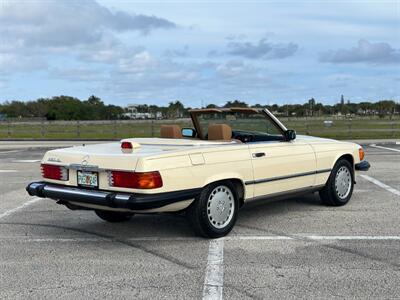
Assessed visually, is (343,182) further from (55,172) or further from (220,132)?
(55,172)

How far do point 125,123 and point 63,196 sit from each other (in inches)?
1119

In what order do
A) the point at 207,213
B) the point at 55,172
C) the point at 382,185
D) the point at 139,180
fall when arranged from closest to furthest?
the point at 139,180 → the point at 207,213 → the point at 55,172 → the point at 382,185

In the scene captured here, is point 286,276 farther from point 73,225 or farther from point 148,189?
point 73,225

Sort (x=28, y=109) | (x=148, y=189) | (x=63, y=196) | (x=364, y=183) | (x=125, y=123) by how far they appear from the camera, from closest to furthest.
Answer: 1. (x=148, y=189)
2. (x=63, y=196)
3. (x=364, y=183)
4. (x=125, y=123)
5. (x=28, y=109)

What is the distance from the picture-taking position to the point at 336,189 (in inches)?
292

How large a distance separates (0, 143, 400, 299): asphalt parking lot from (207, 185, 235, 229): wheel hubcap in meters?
0.22

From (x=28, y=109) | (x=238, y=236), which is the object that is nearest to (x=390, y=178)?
(x=238, y=236)

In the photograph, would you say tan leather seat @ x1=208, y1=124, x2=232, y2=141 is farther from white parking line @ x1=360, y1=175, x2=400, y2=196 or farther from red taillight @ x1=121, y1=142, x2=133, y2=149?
white parking line @ x1=360, y1=175, x2=400, y2=196

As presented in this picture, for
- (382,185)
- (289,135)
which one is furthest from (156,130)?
(289,135)

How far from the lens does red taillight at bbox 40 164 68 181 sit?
18.8 ft

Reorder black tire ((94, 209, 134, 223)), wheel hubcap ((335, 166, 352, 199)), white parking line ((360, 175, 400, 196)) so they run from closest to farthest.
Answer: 1. black tire ((94, 209, 134, 223))
2. wheel hubcap ((335, 166, 352, 199))
3. white parking line ((360, 175, 400, 196))

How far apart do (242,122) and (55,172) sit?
2558 millimetres

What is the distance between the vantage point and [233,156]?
580cm

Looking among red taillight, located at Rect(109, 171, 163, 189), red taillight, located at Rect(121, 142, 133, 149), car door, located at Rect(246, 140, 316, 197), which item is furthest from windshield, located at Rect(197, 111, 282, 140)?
red taillight, located at Rect(109, 171, 163, 189)
